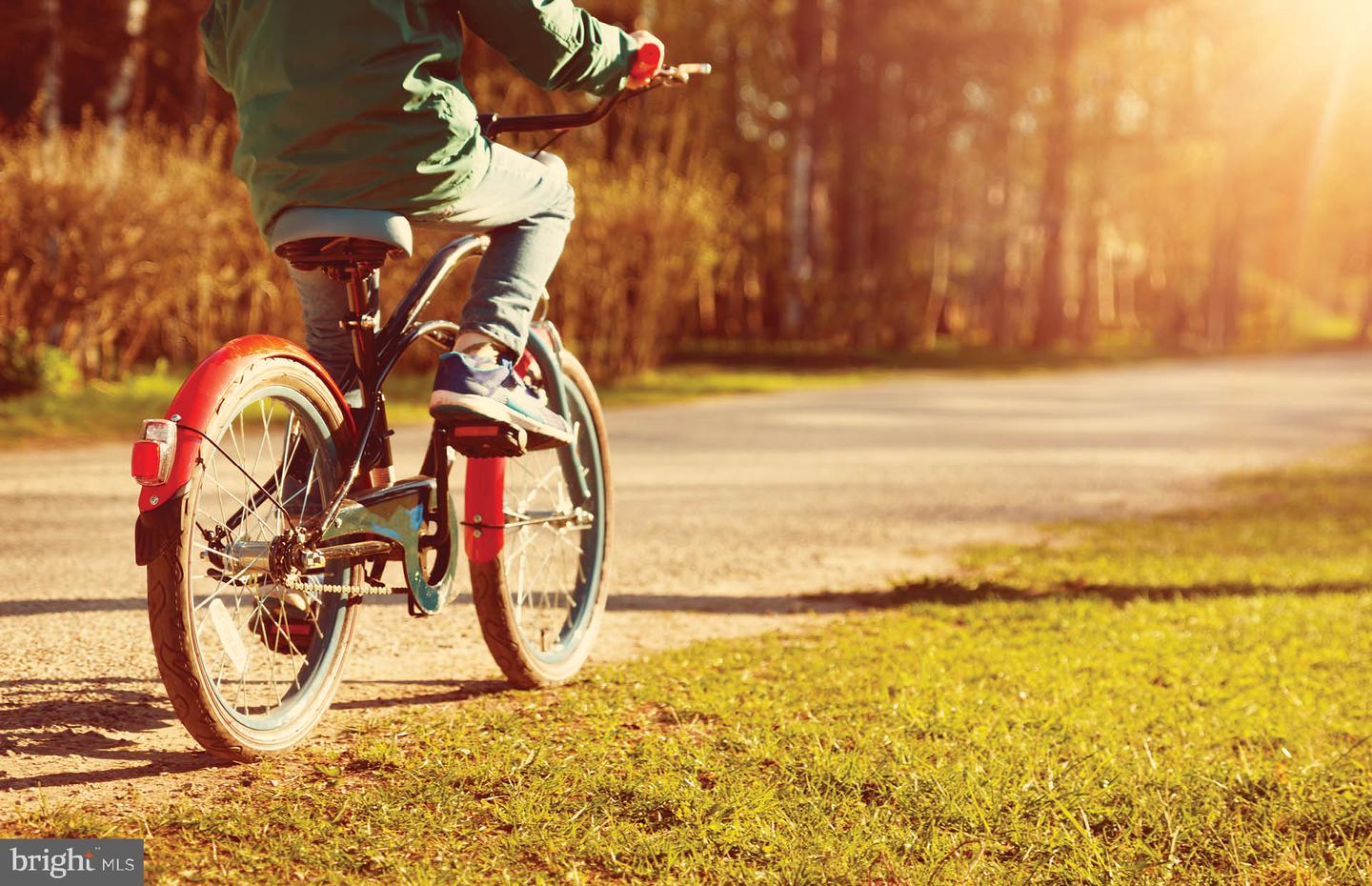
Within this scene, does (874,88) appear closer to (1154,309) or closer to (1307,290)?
(1154,309)

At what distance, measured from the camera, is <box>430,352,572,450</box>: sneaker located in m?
3.55

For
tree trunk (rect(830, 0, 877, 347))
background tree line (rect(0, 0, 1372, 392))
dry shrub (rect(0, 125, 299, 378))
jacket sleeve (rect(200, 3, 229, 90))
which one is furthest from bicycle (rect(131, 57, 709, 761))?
tree trunk (rect(830, 0, 877, 347))

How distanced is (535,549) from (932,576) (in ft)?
8.28

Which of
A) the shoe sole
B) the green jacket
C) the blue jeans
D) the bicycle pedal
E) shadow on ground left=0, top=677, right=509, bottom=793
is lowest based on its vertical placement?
shadow on ground left=0, top=677, right=509, bottom=793

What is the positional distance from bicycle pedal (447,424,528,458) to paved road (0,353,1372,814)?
748 millimetres

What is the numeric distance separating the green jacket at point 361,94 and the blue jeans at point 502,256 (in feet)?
0.47

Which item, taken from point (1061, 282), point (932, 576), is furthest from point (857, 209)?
point (932, 576)

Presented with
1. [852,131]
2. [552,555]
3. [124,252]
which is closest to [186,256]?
[124,252]

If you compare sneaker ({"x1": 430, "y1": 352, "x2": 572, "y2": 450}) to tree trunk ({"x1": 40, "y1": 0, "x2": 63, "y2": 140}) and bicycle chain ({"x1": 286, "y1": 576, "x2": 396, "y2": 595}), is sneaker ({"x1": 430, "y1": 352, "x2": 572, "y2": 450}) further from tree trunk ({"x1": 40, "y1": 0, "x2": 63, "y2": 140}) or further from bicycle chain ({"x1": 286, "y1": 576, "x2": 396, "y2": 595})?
tree trunk ({"x1": 40, "y1": 0, "x2": 63, "y2": 140})

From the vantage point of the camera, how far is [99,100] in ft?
74.2

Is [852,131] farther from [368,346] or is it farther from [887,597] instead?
[368,346]

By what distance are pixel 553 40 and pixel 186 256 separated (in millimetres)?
10601

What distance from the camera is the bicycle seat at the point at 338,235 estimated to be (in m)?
3.24

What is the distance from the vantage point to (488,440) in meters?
3.66
